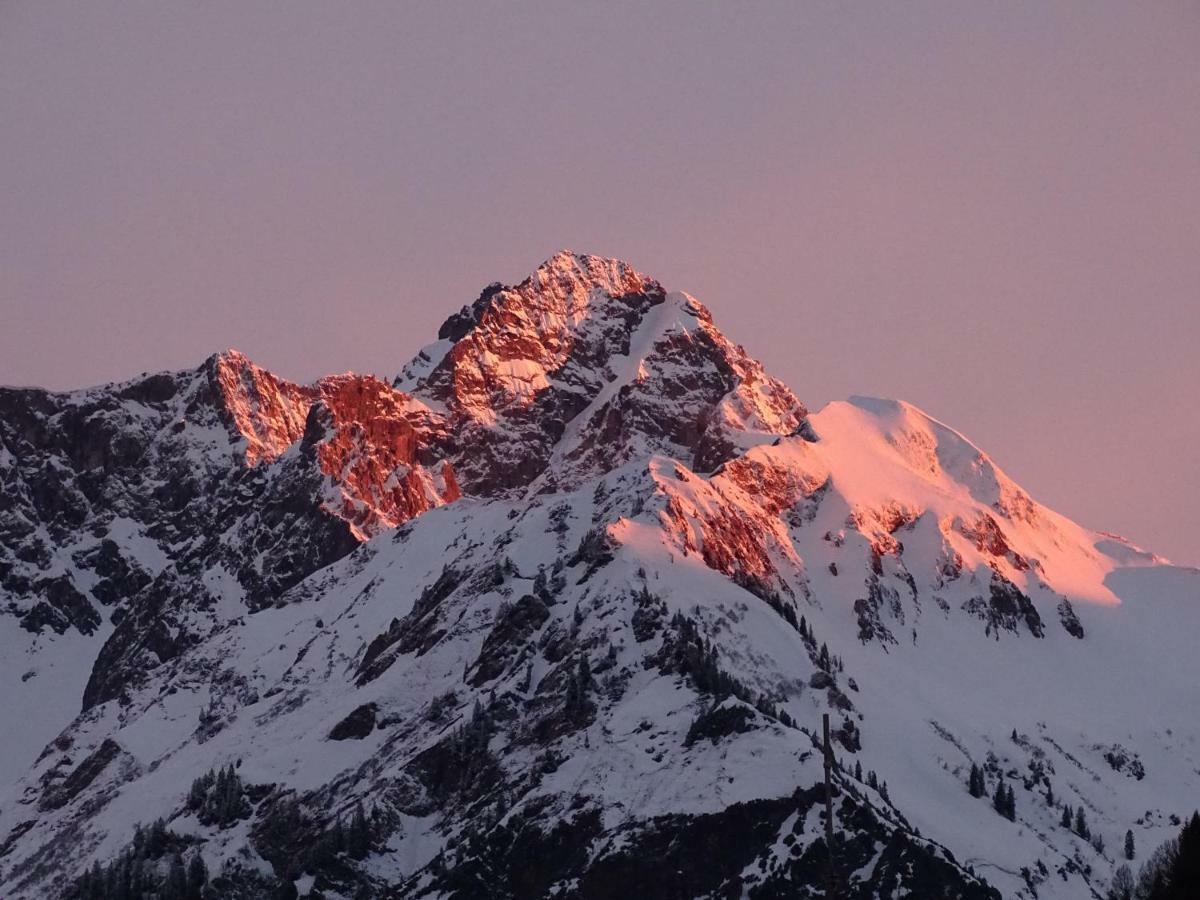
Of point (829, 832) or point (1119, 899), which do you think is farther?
point (1119, 899)

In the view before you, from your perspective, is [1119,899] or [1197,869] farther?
[1119,899]

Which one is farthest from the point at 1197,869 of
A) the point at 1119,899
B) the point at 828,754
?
the point at 1119,899

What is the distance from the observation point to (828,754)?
10325 centimetres

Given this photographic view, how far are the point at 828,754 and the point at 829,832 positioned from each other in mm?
2959

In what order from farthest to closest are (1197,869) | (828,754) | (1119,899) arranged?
(1119,899) < (828,754) < (1197,869)

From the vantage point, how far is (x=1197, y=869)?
90000mm

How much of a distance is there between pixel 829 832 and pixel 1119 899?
103 feet

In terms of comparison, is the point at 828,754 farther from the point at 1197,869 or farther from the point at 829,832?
the point at 1197,869

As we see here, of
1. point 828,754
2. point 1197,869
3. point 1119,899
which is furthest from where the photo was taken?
point 1119,899

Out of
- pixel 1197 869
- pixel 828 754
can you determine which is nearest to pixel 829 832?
pixel 828 754

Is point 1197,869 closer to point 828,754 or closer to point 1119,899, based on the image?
point 828,754

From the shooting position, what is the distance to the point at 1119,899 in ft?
426

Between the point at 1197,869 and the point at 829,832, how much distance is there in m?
17.4

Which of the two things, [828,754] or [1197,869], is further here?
[828,754]
